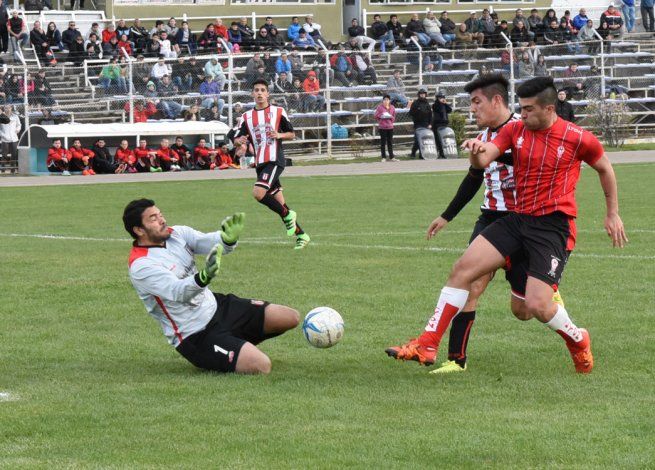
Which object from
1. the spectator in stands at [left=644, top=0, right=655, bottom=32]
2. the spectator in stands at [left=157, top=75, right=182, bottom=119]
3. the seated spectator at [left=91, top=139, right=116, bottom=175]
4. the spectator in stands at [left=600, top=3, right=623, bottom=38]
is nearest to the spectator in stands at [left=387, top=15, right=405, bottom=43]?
the spectator in stands at [left=600, top=3, right=623, bottom=38]

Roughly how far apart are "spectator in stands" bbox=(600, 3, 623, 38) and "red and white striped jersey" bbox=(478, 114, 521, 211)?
121 feet

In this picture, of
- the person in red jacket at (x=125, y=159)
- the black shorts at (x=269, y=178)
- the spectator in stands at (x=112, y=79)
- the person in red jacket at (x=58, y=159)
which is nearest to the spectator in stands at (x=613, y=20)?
the spectator in stands at (x=112, y=79)

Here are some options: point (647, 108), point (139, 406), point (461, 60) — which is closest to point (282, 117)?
point (139, 406)

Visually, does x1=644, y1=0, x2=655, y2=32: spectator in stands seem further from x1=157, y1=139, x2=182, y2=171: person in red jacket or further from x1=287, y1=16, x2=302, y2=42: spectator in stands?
x1=157, y1=139, x2=182, y2=171: person in red jacket

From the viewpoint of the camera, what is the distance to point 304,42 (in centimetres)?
4075

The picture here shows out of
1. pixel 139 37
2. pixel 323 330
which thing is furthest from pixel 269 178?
pixel 139 37

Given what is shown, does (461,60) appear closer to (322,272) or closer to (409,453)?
(322,272)

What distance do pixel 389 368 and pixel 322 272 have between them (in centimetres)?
490

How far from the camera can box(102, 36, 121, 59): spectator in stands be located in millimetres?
36906

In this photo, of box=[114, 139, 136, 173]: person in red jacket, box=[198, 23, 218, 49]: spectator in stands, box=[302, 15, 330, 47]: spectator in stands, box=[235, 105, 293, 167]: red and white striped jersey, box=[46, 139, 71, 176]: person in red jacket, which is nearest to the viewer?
box=[235, 105, 293, 167]: red and white striped jersey

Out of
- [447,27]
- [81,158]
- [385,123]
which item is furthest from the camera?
[447,27]

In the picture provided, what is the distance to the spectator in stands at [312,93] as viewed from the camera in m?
35.9

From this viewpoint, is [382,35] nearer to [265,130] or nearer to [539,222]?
[265,130]

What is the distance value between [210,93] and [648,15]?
1956 cm
